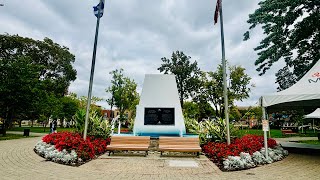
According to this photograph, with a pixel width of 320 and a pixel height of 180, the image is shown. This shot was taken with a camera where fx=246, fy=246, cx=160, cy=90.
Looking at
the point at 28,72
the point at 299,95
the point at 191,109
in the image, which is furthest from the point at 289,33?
the point at 191,109

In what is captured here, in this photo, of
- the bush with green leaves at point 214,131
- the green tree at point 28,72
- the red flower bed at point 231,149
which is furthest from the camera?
the green tree at point 28,72

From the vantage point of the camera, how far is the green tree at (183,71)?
42344 mm

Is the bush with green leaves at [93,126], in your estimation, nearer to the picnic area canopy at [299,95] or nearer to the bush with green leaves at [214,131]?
the bush with green leaves at [214,131]

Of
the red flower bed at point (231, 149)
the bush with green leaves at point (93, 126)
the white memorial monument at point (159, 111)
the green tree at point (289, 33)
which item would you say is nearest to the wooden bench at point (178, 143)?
the red flower bed at point (231, 149)

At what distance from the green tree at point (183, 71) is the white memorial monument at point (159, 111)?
2489 centimetres

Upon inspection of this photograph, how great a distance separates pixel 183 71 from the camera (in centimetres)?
4434

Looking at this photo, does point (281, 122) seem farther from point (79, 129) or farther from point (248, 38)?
point (79, 129)

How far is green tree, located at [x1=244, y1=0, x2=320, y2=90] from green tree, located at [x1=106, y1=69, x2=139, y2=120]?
72.2 ft

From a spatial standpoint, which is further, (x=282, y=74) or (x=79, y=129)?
(x=282, y=74)

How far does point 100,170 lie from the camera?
292 inches

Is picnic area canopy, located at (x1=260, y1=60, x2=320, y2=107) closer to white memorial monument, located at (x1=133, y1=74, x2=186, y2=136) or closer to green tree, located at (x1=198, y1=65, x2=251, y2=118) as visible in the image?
white memorial monument, located at (x1=133, y1=74, x2=186, y2=136)

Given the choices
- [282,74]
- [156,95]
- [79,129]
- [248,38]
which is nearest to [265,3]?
[248,38]

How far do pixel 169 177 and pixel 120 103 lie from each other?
3041 cm

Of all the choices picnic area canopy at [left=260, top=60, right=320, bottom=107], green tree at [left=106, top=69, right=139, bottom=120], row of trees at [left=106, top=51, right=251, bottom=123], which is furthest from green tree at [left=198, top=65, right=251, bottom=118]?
picnic area canopy at [left=260, top=60, right=320, bottom=107]
